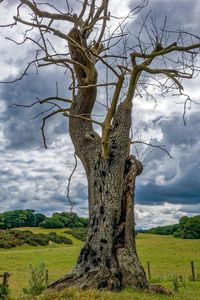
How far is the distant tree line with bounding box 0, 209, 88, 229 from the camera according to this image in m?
91.3

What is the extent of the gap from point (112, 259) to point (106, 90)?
5266 millimetres

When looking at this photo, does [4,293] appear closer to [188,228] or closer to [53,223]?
[188,228]

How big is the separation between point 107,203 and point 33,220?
8927cm

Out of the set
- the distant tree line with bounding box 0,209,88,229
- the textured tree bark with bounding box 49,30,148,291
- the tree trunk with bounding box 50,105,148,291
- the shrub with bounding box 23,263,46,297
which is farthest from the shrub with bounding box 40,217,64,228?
the tree trunk with bounding box 50,105,148,291

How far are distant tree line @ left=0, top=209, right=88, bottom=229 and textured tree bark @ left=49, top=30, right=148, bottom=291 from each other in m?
76.3

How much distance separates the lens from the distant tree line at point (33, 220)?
9131 cm

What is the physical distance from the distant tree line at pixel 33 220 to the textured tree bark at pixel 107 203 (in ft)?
250

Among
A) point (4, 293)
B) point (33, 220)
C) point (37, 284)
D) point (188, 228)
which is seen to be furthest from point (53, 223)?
point (4, 293)

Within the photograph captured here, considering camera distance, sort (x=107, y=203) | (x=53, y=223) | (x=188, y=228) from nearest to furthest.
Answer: (x=107, y=203) < (x=188, y=228) < (x=53, y=223)

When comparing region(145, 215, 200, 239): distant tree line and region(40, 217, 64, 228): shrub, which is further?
region(40, 217, 64, 228): shrub

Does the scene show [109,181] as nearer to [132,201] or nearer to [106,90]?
[132,201]

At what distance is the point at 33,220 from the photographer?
323 feet

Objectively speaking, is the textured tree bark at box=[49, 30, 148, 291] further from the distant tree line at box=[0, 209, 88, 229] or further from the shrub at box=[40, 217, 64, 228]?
the shrub at box=[40, 217, 64, 228]

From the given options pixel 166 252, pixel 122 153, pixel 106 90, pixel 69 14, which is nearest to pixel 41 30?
pixel 69 14
